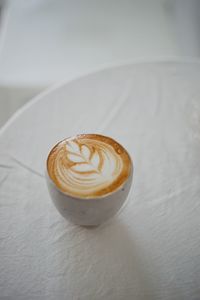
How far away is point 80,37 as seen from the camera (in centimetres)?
130

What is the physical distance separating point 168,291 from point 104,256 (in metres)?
0.12

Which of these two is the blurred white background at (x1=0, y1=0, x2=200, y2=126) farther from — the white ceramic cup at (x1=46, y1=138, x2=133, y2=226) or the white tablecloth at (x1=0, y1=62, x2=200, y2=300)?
the white ceramic cup at (x1=46, y1=138, x2=133, y2=226)

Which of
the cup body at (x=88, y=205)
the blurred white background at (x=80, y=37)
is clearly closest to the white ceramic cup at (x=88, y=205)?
the cup body at (x=88, y=205)

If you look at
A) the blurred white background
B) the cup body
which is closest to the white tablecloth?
the cup body

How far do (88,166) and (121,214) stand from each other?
5.0 inches

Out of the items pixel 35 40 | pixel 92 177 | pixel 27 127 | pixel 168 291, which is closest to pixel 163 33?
pixel 35 40

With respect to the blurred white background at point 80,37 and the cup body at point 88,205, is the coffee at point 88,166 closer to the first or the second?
the cup body at point 88,205

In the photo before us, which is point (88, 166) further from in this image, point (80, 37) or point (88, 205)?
point (80, 37)

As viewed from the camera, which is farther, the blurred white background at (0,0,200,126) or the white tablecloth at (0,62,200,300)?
the blurred white background at (0,0,200,126)

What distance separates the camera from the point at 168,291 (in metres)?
0.45

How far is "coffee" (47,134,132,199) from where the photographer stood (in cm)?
46

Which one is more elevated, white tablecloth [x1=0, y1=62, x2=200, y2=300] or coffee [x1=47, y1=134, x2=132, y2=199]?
coffee [x1=47, y1=134, x2=132, y2=199]

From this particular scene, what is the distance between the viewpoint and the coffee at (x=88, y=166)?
18.3 inches

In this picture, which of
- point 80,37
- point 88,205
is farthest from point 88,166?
point 80,37
